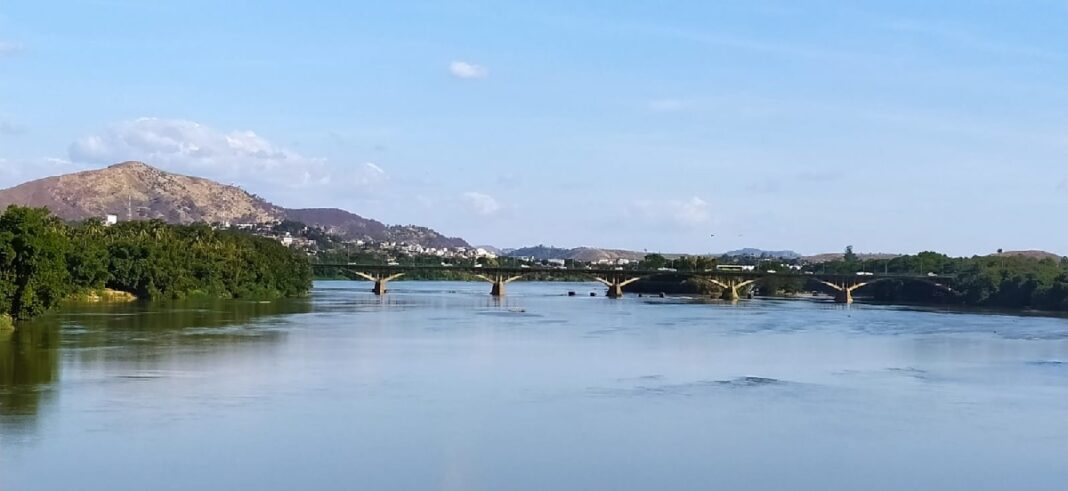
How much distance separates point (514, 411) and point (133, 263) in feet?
180

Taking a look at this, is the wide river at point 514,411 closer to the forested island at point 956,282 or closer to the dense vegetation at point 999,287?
the dense vegetation at point 999,287

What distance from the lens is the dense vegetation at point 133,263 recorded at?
157ft

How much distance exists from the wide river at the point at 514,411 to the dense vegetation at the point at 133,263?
7.21 feet

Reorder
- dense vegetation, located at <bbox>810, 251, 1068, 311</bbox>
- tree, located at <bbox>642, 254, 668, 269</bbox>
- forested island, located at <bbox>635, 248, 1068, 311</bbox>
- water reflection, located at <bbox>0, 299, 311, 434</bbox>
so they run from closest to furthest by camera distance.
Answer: water reflection, located at <bbox>0, 299, 311, 434</bbox> < dense vegetation, located at <bbox>810, 251, 1068, 311</bbox> < forested island, located at <bbox>635, 248, 1068, 311</bbox> < tree, located at <bbox>642, 254, 668, 269</bbox>

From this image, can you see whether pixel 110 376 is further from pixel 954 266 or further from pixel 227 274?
pixel 954 266

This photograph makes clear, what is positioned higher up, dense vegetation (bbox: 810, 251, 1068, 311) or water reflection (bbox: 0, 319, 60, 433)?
dense vegetation (bbox: 810, 251, 1068, 311)

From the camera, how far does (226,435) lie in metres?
25.4

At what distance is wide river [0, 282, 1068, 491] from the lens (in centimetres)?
2241

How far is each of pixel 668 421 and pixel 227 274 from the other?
70.6m

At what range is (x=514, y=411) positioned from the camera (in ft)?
99.1

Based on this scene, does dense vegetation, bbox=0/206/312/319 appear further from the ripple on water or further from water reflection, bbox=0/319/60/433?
the ripple on water

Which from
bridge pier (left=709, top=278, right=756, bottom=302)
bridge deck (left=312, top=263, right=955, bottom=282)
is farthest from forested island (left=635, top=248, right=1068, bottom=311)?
bridge pier (left=709, top=278, right=756, bottom=302)

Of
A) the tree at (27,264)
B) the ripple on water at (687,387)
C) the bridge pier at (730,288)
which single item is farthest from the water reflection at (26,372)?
the bridge pier at (730,288)

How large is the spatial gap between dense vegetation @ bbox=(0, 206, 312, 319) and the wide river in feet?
7.21
